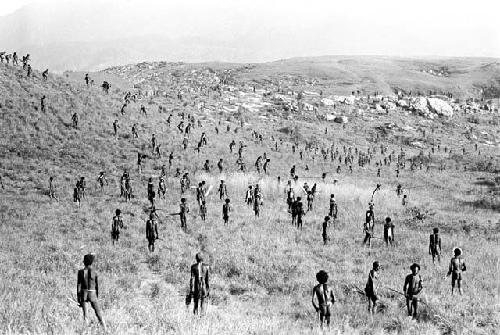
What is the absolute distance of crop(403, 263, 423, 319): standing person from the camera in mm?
12969

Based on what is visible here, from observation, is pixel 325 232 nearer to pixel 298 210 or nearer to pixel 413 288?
pixel 298 210

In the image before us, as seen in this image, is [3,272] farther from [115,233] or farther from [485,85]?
[485,85]

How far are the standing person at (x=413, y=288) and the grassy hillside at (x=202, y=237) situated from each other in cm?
41

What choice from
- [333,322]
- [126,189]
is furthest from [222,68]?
[333,322]

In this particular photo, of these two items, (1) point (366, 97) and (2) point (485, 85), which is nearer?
(1) point (366, 97)

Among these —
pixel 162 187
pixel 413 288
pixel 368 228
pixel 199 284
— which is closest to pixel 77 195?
pixel 162 187

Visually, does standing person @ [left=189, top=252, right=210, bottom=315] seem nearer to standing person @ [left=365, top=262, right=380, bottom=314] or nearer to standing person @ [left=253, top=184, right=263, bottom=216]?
standing person @ [left=365, top=262, right=380, bottom=314]

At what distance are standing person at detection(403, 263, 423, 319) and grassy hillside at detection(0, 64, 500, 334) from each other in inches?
16.1

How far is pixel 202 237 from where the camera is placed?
21641mm

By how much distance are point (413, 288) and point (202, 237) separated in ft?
35.6

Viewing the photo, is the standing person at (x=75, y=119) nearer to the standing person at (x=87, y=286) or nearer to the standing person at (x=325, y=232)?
the standing person at (x=325, y=232)

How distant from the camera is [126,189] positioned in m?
28.1

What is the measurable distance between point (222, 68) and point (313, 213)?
104 meters

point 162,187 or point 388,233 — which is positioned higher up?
point 162,187
